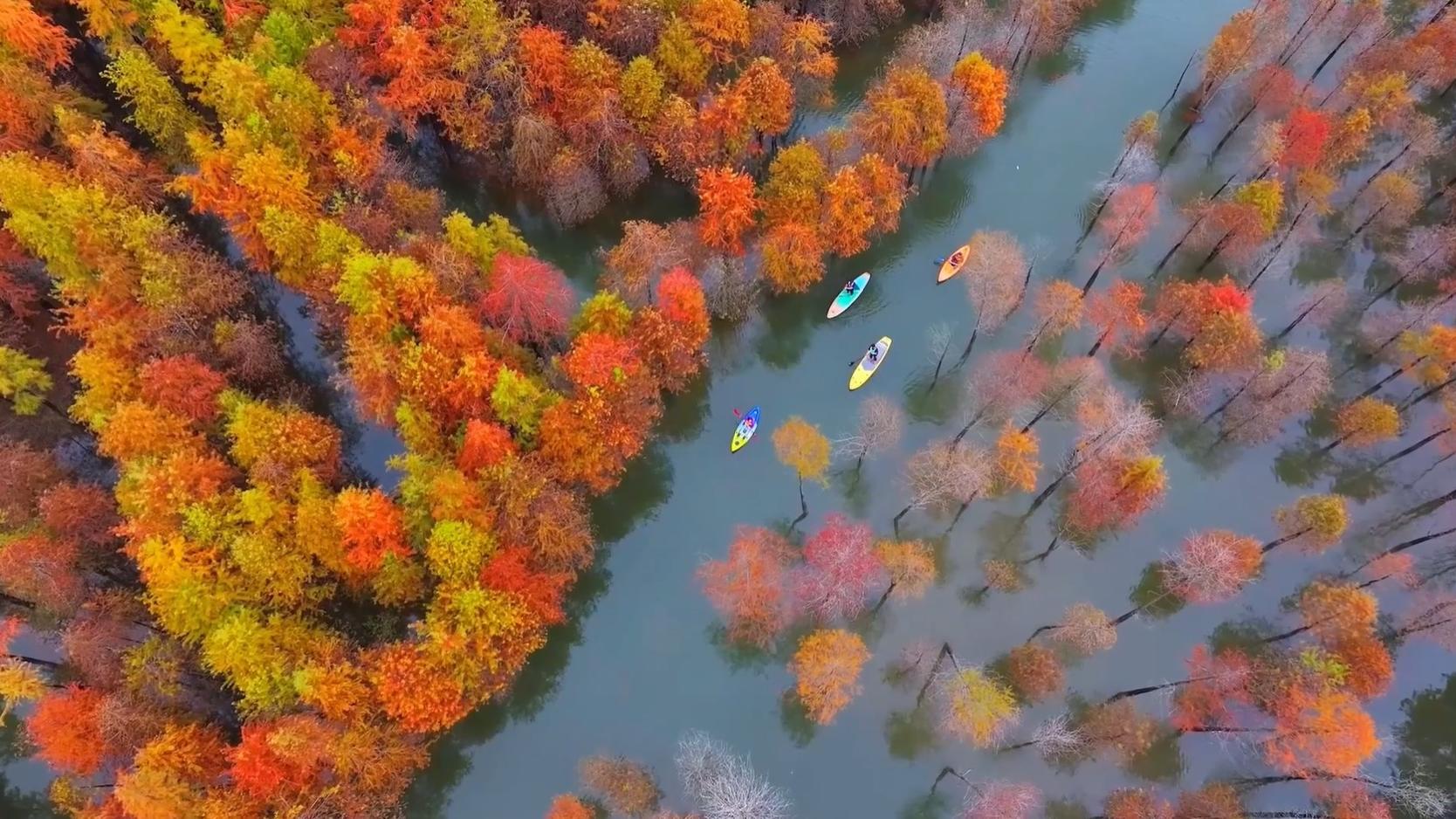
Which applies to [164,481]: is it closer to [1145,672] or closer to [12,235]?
[12,235]

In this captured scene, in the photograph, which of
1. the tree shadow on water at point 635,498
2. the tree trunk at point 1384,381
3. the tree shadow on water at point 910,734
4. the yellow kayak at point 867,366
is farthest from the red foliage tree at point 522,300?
the tree trunk at point 1384,381

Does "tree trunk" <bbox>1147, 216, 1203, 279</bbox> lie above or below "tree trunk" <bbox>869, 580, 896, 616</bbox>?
above

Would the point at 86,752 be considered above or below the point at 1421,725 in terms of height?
above

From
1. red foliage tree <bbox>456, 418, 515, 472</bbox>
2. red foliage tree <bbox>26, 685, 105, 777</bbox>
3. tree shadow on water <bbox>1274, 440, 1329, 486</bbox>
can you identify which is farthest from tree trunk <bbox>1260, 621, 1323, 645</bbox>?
red foliage tree <bbox>26, 685, 105, 777</bbox>

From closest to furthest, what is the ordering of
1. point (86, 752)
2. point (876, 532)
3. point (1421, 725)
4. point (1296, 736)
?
point (86, 752) < point (1296, 736) < point (1421, 725) < point (876, 532)

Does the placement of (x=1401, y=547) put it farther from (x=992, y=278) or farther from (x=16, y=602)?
(x=16, y=602)

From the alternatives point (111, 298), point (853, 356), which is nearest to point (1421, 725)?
point (853, 356)

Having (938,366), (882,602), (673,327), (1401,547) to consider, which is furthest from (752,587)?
(1401,547)

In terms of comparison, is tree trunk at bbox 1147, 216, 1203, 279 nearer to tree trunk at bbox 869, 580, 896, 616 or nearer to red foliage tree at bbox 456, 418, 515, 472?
tree trunk at bbox 869, 580, 896, 616
